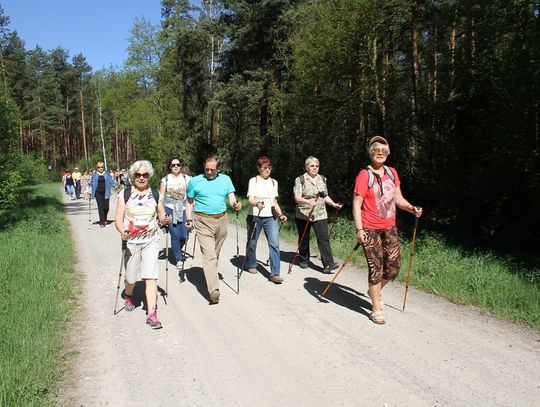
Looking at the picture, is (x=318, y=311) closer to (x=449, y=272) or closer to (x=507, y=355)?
(x=507, y=355)

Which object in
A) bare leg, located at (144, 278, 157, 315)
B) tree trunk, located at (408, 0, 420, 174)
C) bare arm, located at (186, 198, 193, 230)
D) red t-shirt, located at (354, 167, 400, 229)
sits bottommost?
bare leg, located at (144, 278, 157, 315)

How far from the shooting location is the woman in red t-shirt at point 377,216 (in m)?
5.08

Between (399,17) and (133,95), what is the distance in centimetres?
3578

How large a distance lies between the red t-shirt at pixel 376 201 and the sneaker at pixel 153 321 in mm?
2752

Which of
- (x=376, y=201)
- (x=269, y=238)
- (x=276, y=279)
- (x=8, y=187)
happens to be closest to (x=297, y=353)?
(x=376, y=201)

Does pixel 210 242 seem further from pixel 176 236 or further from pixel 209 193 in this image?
pixel 176 236

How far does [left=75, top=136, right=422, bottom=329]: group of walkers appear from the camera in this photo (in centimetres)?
512

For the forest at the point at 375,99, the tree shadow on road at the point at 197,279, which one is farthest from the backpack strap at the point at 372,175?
the forest at the point at 375,99

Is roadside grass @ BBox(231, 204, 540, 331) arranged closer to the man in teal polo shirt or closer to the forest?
the forest

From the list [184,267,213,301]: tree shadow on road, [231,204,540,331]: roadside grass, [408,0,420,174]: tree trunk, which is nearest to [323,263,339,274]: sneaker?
[231,204,540,331]: roadside grass

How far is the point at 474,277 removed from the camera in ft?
21.4

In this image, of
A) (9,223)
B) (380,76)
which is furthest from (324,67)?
(9,223)

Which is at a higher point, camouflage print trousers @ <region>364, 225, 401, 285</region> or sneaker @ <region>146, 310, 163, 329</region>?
camouflage print trousers @ <region>364, 225, 401, 285</region>

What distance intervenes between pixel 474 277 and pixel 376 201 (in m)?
2.62
